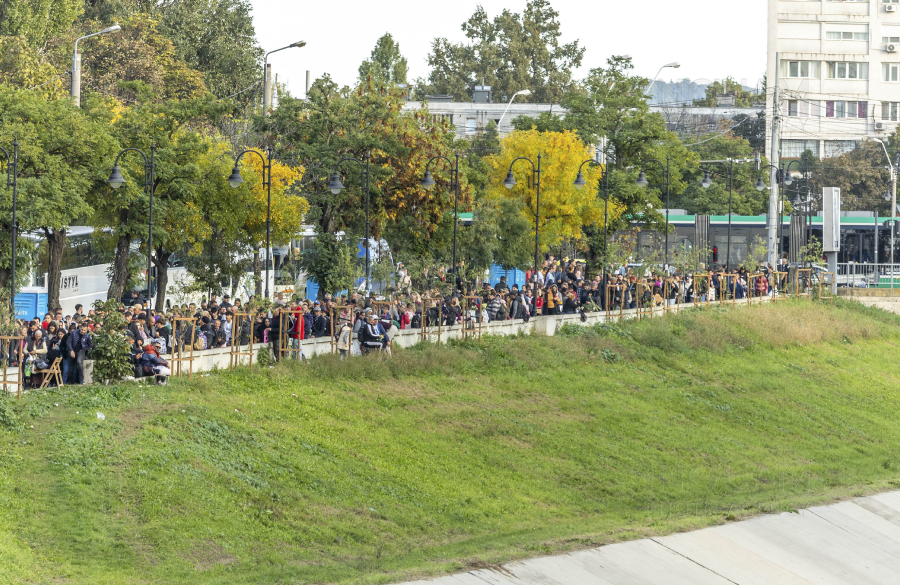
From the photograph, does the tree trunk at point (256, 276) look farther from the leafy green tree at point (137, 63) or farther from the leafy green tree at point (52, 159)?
the leafy green tree at point (137, 63)

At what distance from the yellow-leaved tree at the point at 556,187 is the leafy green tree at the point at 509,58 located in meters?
54.0

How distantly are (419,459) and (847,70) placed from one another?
81.8 metres

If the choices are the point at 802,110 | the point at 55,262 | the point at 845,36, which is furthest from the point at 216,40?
the point at 845,36

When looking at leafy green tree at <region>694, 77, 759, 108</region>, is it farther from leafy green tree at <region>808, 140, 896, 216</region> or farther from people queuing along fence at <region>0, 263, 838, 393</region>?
people queuing along fence at <region>0, 263, 838, 393</region>

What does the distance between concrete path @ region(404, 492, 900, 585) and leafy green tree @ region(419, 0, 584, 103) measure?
276ft

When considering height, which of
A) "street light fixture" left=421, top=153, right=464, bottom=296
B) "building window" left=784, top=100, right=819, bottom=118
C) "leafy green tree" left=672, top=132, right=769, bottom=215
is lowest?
"street light fixture" left=421, top=153, right=464, bottom=296

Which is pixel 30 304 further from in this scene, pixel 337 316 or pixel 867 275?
pixel 867 275

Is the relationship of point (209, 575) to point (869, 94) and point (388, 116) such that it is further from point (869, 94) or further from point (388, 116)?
point (869, 94)

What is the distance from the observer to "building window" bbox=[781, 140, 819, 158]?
3750 inches

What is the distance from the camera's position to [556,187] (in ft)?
167

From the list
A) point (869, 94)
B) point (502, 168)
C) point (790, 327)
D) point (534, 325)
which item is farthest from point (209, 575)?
point (869, 94)

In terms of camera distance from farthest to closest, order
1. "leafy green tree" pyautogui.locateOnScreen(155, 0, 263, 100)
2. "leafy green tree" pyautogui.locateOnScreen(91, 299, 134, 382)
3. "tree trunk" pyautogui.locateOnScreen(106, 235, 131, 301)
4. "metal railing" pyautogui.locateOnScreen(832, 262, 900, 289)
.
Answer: "leafy green tree" pyautogui.locateOnScreen(155, 0, 263, 100) < "metal railing" pyautogui.locateOnScreen(832, 262, 900, 289) < "tree trunk" pyautogui.locateOnScreen(106, 235, 131, 301) < "leafy green tree" pyautogui.locateOnScreen(91, 299, 134, 382)

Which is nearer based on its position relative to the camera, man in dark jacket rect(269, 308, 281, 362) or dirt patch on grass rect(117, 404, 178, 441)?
dirt patch on grass rect(117, 404, 178, 441)

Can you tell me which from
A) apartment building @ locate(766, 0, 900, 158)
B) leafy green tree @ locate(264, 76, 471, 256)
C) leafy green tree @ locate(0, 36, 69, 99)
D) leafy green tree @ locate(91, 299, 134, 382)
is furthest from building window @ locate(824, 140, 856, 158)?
leafy green tree @ locate(91, 299, 134, 382)
